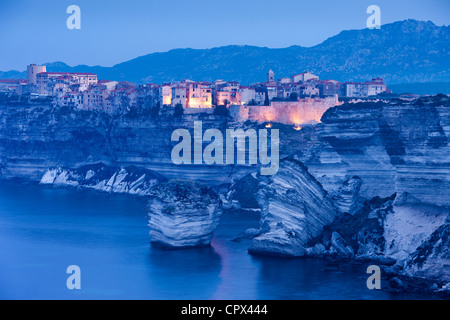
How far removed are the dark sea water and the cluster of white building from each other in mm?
17103

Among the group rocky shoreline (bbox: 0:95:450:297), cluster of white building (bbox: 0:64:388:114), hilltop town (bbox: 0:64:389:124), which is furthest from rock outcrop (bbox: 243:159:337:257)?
cluster of white building (bbox: 0:64:388:114)

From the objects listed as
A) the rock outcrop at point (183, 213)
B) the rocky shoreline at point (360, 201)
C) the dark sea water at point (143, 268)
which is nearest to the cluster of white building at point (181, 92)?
the dark sea water at point (143, 268)

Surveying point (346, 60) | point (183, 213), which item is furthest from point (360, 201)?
point (346, 60)

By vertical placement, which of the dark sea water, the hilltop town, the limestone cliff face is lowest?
the dark sea water

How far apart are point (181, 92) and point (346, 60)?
5418 cm

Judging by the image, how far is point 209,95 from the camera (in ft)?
196

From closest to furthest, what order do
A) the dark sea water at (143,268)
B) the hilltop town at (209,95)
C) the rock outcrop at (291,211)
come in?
1. the dark sea water at (143,268)
2. the rock outcrop at (291,211)
3. the hilltop town at (209,95)

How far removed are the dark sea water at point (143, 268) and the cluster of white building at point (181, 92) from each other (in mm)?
17103

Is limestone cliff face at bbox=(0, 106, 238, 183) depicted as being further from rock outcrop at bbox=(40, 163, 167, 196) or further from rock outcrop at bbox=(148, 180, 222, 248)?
rock outcrop at bbox=(148, 180, 222, 248)

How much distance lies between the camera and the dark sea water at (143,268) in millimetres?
27438

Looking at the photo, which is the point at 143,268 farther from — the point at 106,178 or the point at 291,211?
the point at 106,178

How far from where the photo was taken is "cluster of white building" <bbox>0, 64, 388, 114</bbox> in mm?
59125

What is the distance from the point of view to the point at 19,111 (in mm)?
66500

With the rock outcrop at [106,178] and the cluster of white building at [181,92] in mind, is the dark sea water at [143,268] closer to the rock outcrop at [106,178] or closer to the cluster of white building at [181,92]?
the rock outcrop at [106,178]
